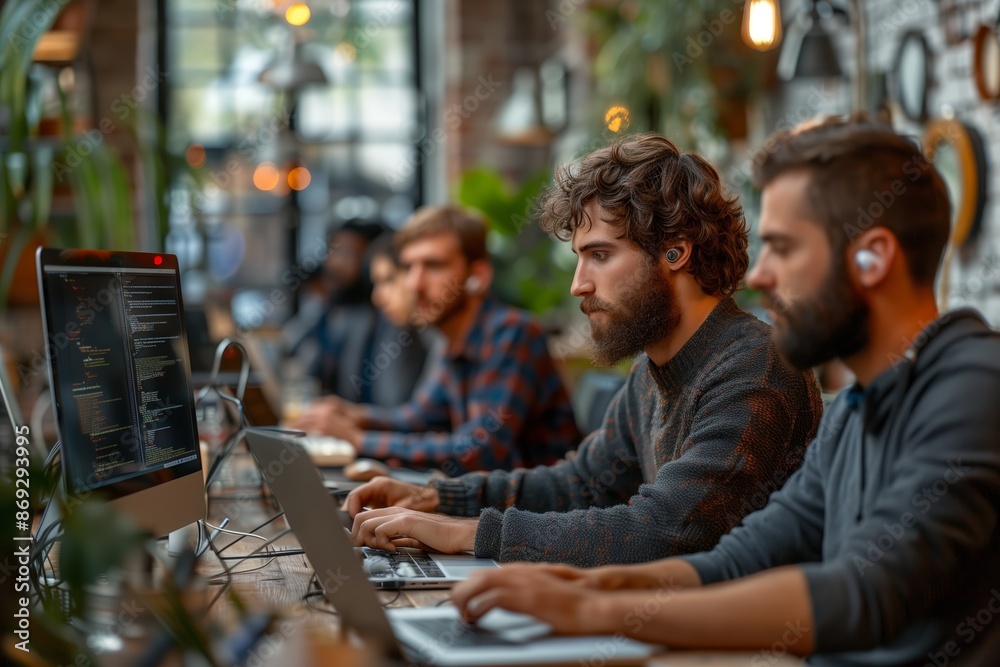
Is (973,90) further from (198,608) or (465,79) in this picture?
(465,79)

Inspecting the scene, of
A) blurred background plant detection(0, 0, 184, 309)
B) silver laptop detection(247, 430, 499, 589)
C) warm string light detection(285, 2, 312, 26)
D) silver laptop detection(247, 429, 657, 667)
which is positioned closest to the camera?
silver laptop detection(247, 429, 657, 667)

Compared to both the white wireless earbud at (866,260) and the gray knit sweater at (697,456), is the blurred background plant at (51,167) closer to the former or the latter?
the gray knit sweater at (697,456)

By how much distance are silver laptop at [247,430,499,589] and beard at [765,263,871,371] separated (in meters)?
0.53

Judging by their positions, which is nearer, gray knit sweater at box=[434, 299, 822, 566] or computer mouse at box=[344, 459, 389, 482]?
gray knit sweater at box=[434, 299, 822, 566]

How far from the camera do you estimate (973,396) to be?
1.07 m

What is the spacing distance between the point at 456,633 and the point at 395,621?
0.08 m

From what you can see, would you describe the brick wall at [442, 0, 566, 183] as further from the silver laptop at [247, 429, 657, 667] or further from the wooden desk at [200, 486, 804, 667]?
the silver laptop at [247, 429, 657, 667]

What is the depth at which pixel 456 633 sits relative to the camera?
1.12m

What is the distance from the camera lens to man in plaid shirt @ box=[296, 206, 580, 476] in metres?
2.88

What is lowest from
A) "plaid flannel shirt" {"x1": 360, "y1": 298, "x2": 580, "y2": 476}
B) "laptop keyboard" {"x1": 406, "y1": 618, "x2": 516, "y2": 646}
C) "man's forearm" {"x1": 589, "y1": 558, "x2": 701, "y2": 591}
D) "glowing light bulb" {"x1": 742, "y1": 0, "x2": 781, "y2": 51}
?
"plaid flannel shirt" {"x1": 360, "y1": 298, "x2": 580, "y2": 476}

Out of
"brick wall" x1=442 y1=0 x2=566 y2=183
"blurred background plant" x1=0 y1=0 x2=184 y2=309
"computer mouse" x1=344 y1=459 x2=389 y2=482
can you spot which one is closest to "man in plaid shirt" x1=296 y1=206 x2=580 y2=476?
"computer mouse" x1=344 y1=459 x2=389 y2=482

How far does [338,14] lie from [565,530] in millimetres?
6149

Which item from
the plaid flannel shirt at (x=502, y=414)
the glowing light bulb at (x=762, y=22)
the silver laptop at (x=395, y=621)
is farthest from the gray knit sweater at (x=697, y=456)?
the glowing light bulb at (x=762, y=22)

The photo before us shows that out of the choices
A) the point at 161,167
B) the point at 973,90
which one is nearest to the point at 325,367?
the point at 161,167
